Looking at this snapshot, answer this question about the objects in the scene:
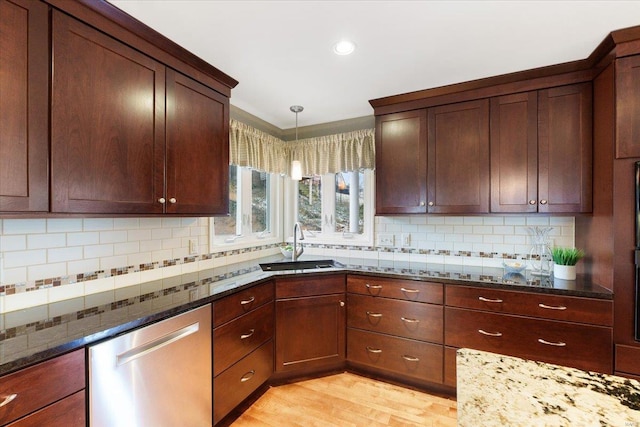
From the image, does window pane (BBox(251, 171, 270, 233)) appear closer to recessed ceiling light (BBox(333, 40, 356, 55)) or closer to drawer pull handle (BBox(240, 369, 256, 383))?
drawer pull handle (BBox(240, 369, 256, 383))

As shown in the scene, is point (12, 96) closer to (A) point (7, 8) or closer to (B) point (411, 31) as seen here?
(A) point (7, 8)

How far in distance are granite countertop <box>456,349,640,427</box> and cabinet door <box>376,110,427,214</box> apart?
5.92ft

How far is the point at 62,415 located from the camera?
3.55ft

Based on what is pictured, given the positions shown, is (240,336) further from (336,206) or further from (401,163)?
(401,163)

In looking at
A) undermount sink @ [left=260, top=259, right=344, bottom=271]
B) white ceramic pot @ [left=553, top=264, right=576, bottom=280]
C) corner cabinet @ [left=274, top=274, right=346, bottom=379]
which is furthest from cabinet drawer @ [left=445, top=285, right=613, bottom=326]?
undermount sink @ [left=260, top=259, right=344, bottom=271]

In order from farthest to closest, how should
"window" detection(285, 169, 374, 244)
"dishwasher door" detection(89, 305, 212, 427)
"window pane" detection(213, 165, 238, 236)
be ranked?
1. "window" detection(285, 169, 374, 244)
2. "window pane" detection(213, 165, 238, 236)
3. "dishwasher door" detection(89, 305, 212, 427)

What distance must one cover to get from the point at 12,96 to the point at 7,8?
0.34 metres

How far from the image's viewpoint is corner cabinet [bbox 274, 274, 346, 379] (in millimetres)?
2322

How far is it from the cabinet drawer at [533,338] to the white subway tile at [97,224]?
2357 mm

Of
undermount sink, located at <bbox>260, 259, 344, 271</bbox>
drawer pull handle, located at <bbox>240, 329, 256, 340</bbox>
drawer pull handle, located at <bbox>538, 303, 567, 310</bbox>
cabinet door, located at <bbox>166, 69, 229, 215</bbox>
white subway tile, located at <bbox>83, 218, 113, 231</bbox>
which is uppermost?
cabinet door, located at <bbox>166, 69, 229, 215</bbox>

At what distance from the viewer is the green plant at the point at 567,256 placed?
2.02 m

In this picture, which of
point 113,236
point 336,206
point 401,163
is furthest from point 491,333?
point 113,236

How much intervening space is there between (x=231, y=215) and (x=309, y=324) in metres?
1.25

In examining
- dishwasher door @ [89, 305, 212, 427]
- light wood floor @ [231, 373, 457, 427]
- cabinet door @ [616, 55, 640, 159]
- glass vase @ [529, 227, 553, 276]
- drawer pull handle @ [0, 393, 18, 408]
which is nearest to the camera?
drawer pull handle @ [0, 393, 18, 408]
